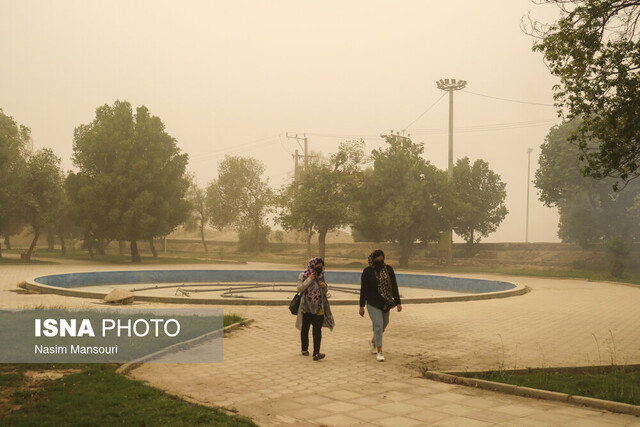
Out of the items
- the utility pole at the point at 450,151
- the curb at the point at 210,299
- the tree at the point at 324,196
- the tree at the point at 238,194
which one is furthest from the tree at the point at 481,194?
the curb at the point at 210,299

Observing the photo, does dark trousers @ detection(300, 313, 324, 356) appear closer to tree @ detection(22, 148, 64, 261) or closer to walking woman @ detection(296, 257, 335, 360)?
walking woman @ detection(296, 257, 335, 360)

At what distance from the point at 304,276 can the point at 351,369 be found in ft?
6.02

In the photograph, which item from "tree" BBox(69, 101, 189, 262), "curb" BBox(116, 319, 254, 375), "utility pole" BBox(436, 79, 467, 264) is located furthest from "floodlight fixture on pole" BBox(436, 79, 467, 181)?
"curb" BBox(116, 319, 254, 375)

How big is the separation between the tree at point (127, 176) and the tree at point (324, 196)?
331 inches

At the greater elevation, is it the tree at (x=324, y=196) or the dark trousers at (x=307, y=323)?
the tree at (x=324, y=196)

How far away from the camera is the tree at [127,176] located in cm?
3978

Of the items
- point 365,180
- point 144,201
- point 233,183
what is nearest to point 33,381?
point 144,201

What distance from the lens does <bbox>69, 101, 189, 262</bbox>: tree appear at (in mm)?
39781

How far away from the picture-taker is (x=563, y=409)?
21.1 ft

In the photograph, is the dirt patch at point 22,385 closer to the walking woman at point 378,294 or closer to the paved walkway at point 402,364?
the paved walkway at point 402,364

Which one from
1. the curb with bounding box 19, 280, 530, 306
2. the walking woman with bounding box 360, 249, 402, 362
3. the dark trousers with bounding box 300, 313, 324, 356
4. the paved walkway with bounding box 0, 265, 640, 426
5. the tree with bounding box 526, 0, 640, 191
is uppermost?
the tree with bounding box 526, 0, 640, 191

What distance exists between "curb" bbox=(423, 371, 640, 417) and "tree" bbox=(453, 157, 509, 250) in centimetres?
4516

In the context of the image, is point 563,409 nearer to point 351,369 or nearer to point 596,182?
point 351,369

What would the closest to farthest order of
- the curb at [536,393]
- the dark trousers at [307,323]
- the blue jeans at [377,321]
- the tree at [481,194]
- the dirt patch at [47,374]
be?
1. the curb at [536,393]
2. the dirt patch at [47,374]
3. the blue jeans at [377,321]
4. the dark trousers at [307,323]
5. the tree at [481,194]
